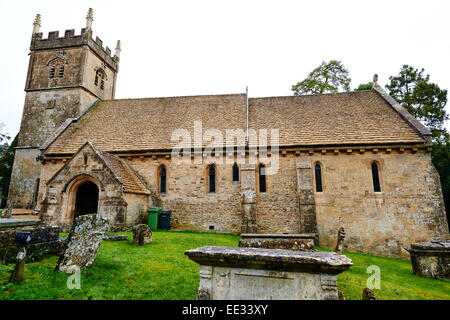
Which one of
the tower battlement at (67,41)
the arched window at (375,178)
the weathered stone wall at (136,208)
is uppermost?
the tower battlement at (67,41)

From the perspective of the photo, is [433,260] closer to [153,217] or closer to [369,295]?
[369,295]

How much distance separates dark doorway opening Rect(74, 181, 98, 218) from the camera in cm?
1636

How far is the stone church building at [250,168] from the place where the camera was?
543 inches

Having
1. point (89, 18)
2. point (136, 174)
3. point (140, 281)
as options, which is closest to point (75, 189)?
point (136, 174)

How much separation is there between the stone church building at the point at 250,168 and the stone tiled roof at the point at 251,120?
106 mm

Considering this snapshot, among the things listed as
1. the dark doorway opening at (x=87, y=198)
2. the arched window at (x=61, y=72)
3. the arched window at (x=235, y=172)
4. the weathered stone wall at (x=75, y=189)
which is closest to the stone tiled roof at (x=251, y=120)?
the arched window at (x=235, y=172)

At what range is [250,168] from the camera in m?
15.2

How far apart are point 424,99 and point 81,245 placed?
3039 centimetres

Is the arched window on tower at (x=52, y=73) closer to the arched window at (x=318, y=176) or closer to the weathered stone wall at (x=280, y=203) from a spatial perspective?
the weathered stone wall at (x=280, y=203)

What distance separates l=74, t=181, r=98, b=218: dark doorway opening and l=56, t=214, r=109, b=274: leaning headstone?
11.7 metres

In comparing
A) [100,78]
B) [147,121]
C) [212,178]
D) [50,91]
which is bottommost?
[212,178]

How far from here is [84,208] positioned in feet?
54.2
